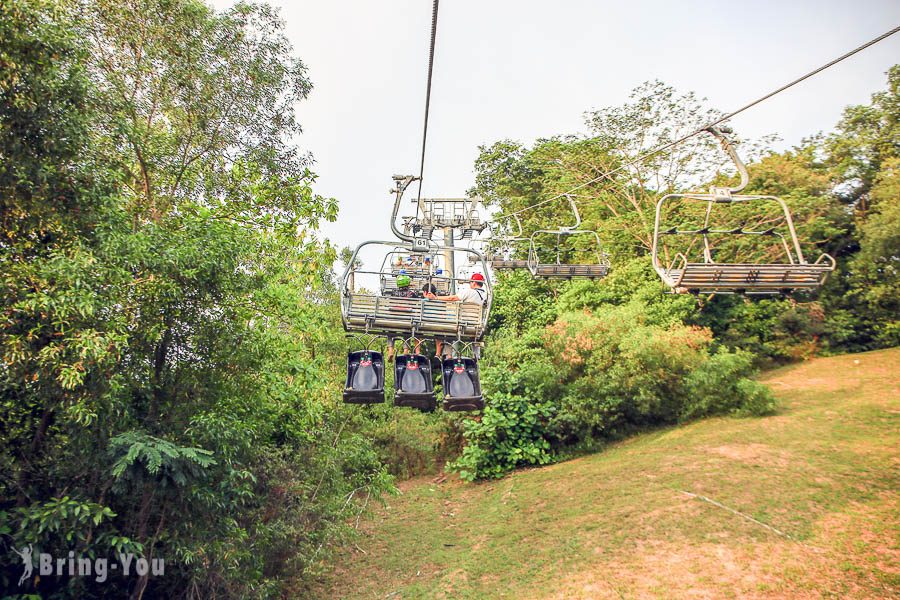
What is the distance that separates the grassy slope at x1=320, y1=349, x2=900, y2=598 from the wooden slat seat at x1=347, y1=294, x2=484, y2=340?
4729 millimetres

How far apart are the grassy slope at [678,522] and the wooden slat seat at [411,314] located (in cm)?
473

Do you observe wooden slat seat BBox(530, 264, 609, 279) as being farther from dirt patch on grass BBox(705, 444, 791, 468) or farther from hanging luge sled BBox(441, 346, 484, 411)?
hanging luge sled BBox(441, 346, 484, 411)

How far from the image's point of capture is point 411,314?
7016 mm

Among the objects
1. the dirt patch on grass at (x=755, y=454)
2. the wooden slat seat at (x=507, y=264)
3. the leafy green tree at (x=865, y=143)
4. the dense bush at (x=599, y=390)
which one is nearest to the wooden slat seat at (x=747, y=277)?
the dirt patch on grass at (x=755, y=454)

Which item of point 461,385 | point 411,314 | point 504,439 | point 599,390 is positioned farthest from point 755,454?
point 411,314

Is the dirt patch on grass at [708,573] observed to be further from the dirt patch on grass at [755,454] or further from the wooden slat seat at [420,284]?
the wooden slat seat at [420,284]

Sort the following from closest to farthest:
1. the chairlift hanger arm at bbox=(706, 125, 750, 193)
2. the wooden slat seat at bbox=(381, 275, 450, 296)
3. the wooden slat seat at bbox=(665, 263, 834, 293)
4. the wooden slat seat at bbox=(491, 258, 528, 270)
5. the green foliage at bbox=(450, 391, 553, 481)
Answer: the wooden slat seat at bbox=(665, 263, 834, 293) → the chairlift hanger arm at bbox=(706, 125, 750, 193) → the wooden slat seat at bbox=(381, 275, 450, 296) → the green foliage at bbox=(450, 391, 553, 481) → the wooden slat seat at bbox=(491, 258, 528, 270)

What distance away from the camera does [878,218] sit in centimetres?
1788

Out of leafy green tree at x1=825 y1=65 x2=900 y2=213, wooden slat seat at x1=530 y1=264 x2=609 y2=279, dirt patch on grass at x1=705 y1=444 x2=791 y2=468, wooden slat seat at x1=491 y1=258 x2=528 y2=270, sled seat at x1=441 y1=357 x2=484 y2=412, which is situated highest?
leafy green tree at x1=825 y1=65 x2=900 y2=213

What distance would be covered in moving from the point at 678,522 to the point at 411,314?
265 inches

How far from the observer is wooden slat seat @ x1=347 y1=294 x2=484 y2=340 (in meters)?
7.02

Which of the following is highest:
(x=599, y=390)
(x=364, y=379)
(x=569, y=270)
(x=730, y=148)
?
(x=730, y=148)

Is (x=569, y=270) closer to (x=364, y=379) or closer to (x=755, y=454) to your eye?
(x=755, y=454)

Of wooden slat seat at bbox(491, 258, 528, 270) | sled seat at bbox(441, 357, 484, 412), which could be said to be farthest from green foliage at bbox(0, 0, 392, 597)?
wooden slat seat at bbox(491, 258, 528, 270)
